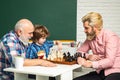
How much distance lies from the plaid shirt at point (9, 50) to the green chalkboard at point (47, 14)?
183 centimetres

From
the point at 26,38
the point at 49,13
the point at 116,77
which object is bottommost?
the point at 116,77

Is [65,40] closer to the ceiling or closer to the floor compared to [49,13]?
closer to the floor

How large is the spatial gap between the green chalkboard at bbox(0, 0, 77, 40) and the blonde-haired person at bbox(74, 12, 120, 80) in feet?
5.22

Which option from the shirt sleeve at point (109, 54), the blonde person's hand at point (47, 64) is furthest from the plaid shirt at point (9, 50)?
the shirt sleeve at point (109, 54)

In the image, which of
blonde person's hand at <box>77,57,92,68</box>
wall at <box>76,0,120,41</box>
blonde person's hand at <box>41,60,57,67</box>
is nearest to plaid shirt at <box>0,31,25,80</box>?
blonde person's hand at <box>41,60,57,67</box>

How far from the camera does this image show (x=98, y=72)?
10.8 ft

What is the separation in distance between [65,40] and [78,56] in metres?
1.63

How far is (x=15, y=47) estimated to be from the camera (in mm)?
3033

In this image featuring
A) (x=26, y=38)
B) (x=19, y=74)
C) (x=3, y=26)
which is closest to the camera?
(x=19, y=74)

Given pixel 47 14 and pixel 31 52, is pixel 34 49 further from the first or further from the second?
pixel 47 14

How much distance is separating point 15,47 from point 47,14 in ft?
6.90

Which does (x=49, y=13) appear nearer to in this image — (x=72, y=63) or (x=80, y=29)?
(x=80, y=29)

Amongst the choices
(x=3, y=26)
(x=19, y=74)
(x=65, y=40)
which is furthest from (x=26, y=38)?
(x=3, y=26)

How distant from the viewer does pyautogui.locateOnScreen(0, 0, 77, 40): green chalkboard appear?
4.94 meters
